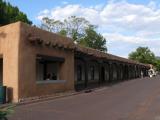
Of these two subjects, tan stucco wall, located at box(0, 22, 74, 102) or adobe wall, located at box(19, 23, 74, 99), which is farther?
adobe wall, located at box(19, 23, 74, 99)

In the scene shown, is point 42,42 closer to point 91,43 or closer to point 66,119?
point 66,119

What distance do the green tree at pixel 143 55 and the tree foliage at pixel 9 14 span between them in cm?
8882

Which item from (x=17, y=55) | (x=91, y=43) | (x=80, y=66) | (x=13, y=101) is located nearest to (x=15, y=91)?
(x=13, y=101)

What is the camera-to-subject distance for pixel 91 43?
314 feet

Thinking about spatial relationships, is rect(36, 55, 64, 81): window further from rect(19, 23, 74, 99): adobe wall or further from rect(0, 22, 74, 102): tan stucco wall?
rect(0, 22, 74, 102): tan stucco wall

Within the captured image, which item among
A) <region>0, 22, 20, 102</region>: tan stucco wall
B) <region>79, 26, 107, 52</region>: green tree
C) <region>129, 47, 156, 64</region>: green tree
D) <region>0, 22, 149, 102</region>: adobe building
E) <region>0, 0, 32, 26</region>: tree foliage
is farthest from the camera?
<region>129, 47, 156, 64</region>: green tree

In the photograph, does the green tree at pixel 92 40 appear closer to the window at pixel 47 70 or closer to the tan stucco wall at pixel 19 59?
the window at pixel 47 70

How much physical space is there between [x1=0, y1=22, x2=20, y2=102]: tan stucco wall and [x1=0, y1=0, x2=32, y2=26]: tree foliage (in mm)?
25137

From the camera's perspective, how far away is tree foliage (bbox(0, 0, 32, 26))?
158 feet

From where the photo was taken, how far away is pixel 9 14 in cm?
5219

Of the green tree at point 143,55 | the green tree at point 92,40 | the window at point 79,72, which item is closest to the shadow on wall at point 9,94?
the window at point 79,72

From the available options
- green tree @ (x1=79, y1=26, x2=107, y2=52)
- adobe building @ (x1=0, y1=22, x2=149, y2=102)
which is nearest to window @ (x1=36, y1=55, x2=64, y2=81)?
adobe building @ (x1=0, y1=22, x2=149, y2=102)

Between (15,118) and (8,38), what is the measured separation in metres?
10.4

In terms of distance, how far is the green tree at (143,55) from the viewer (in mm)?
142425
